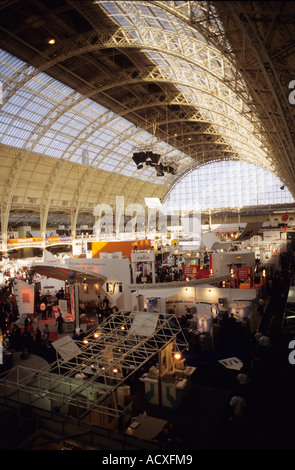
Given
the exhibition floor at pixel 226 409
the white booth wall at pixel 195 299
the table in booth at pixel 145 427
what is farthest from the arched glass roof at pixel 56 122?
the table in booth at pixel 145 427

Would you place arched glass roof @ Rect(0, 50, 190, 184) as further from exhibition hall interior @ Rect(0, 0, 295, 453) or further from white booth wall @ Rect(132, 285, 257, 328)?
white booth wall @ Rect(132, 285, 257, 328)

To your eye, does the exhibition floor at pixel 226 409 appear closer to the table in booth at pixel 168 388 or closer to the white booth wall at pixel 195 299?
the table in booth at pixel 168 388

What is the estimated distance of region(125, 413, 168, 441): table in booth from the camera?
21.0 feet

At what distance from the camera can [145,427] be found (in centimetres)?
666

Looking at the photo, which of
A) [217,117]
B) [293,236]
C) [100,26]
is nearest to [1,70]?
[100,26]

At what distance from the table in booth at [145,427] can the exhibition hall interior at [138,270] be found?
0.04 metres

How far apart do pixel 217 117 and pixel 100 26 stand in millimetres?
11288

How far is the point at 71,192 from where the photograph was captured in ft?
127

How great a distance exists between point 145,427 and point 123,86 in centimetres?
2390

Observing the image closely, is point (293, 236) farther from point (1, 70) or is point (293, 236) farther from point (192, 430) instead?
point (192, 430)

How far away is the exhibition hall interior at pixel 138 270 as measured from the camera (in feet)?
21.2

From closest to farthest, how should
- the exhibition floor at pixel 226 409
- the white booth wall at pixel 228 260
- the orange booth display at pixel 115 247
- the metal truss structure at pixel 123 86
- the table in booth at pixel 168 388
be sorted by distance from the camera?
the exhibition floor at pixel 226 409, the table in booth at pixel 168 388, the metal truss structure at pixel 123 86, the white booth wall at pixel 228 260, the orange booth display at pixel 115 247

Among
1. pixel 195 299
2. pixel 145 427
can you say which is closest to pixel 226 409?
pixel 145 427

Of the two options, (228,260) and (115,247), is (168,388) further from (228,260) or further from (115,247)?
(115,247)
